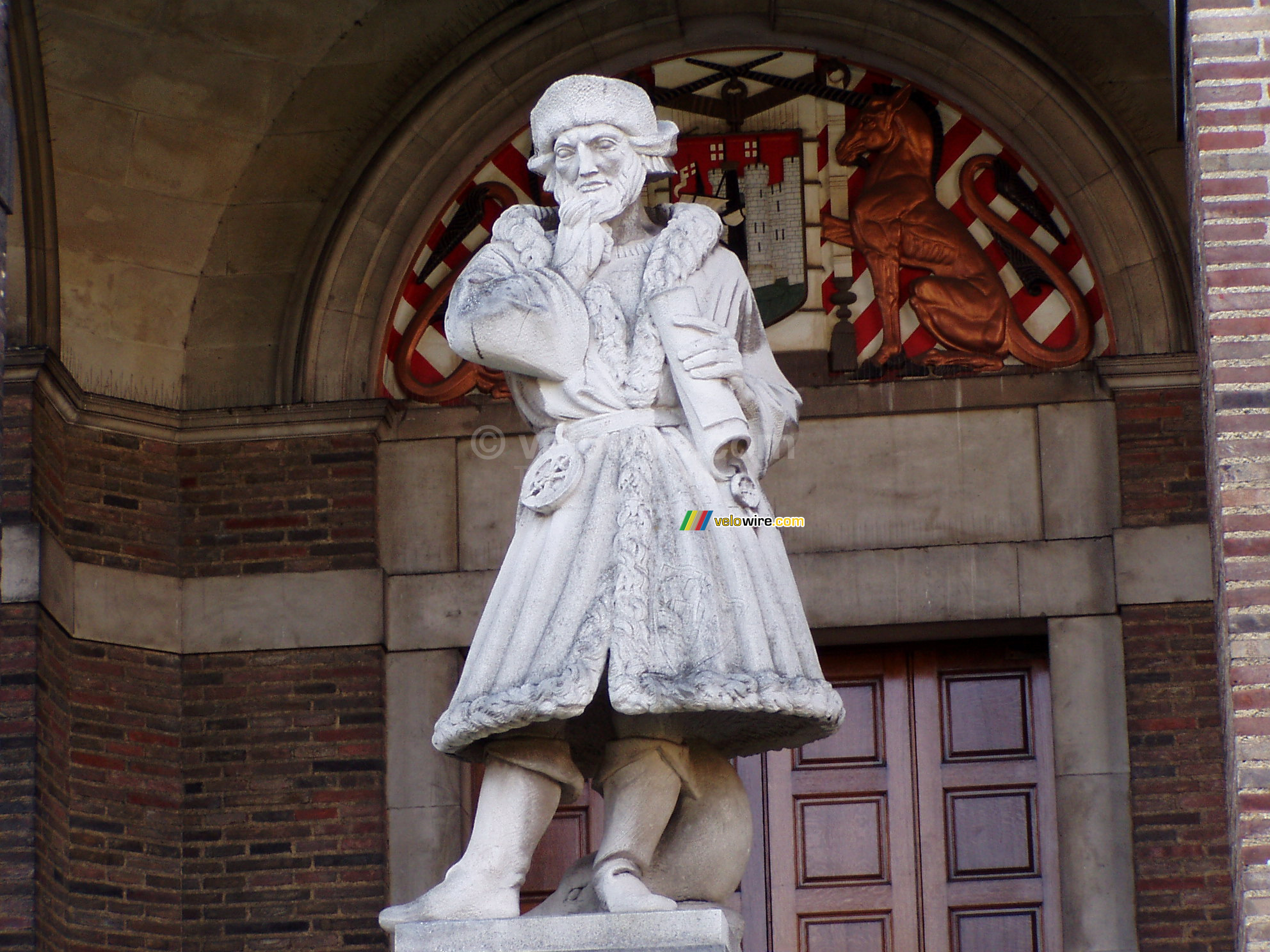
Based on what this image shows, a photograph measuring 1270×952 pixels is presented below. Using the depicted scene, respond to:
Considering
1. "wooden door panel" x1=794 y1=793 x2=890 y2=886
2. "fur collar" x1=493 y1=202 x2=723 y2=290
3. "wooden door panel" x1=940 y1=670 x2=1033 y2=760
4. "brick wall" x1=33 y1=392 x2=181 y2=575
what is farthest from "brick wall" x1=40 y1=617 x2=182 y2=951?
"fur collar" x1=493 y1=202 x2=723 y2=290

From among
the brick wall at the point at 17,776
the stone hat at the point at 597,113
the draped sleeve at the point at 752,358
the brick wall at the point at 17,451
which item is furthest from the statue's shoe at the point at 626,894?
the brick wall at the point at 17,451

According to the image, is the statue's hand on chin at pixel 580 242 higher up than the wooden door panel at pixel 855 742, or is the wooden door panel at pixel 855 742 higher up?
the statue's hand on chin at pixel 580 242

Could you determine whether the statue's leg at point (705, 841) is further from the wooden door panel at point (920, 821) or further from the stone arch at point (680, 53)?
the stone arch at point (680, 53)

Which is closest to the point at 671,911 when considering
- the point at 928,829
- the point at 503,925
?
the point at 503,925

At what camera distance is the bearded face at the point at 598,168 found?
321 inches

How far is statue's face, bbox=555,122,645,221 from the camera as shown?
8.16m

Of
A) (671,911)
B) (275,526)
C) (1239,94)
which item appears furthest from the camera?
(275,526)

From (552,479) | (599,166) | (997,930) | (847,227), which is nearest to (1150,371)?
(847,227)

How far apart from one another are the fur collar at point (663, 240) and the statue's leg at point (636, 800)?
136 centimetres

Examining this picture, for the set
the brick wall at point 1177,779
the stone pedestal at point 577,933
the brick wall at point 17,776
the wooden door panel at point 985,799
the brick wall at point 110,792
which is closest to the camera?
the stone pedestal at point 577,933

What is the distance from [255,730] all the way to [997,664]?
3.42 m

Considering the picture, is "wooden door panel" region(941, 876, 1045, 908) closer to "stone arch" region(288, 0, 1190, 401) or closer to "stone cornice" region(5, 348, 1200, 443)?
"stone cornice" region(5, 348, 1200, 443)

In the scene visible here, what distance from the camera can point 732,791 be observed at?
26.0ft

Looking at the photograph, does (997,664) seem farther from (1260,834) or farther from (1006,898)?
(1260,834)
